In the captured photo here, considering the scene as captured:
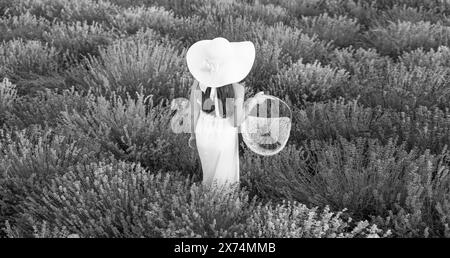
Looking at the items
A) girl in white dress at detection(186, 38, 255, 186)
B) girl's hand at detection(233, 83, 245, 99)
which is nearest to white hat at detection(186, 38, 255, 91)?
girl in white dress at detection(186, 38, 255, 186)

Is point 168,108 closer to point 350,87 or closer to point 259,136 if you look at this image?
point 259,136

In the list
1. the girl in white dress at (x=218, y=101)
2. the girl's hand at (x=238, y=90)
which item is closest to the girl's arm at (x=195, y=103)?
the girl in white dress at (x=218, y=101)

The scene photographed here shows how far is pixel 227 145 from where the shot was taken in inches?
95.2

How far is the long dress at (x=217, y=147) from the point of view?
2.37 metres

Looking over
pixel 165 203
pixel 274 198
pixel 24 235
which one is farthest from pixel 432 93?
pixel 24 235

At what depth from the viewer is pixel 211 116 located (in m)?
2.37

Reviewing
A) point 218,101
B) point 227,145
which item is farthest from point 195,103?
point 227,145

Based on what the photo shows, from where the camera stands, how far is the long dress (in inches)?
93.3

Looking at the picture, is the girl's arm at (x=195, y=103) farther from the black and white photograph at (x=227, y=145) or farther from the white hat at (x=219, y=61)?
the white hat at (x=219, y=61)

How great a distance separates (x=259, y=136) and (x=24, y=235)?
130 cm

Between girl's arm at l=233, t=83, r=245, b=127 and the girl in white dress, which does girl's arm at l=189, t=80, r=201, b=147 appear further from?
girl's arm at l=233, t=83, r=245, b=127

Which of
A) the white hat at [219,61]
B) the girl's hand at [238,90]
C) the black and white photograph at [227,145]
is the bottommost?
the black and white photograph at [227,145]

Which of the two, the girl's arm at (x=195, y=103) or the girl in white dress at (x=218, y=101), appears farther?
the girl's arm at (x=195, y=103)

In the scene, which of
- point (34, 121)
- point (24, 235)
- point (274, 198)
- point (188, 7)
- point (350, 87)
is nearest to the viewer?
point (24, 235)
